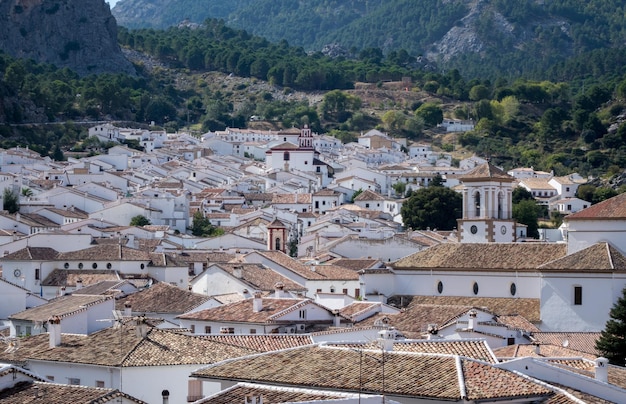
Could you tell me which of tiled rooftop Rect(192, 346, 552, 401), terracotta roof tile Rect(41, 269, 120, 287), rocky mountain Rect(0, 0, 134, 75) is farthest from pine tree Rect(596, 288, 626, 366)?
rocky mountain Rect(0, 0, 134, 75)

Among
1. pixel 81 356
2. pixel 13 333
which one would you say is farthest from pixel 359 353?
pixel 13 333

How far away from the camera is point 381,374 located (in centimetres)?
2373

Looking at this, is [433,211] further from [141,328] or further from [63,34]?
[63,34]

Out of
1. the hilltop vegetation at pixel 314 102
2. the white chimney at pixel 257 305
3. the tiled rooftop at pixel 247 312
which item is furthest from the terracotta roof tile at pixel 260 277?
the hilltop vegetation at pixel 314 102

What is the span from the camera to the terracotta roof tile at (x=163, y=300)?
4519 centimetres

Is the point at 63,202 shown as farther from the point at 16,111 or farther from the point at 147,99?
the point at 147,99

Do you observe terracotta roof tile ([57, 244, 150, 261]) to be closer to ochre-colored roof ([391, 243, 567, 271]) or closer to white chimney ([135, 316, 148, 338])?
ochre-colored roof ([391, 243, 567, 271])

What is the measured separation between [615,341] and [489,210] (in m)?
18.3

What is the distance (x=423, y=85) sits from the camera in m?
179

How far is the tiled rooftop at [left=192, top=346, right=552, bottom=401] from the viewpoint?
22.7m

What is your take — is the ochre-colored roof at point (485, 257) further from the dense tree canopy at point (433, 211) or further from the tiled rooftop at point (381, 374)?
the dense tree canopy at point (433, 211)

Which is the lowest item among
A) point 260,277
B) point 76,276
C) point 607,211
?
point 76,276

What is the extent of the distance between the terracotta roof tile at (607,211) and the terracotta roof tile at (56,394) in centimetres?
2440

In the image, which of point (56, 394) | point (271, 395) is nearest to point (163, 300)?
point (56, 394)
